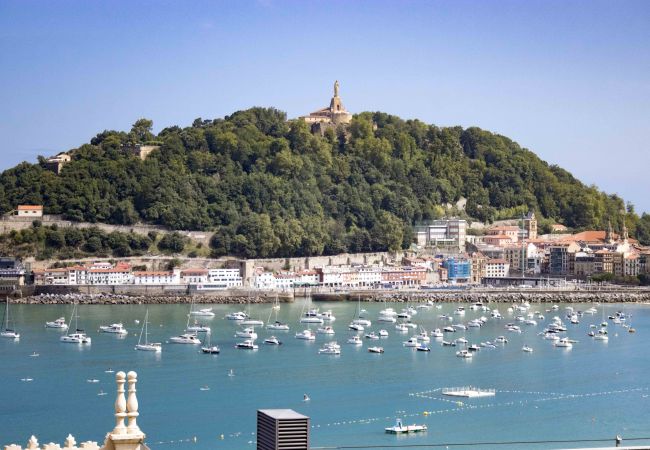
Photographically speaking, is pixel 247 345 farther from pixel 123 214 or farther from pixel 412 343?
pixel 123 214

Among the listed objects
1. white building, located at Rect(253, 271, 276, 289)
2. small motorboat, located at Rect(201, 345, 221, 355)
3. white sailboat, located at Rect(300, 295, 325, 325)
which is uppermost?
white building, located at Rect(253, 271, 276, 289)

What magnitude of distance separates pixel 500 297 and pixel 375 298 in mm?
3049

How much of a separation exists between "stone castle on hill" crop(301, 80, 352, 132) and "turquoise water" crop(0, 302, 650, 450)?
18.4m

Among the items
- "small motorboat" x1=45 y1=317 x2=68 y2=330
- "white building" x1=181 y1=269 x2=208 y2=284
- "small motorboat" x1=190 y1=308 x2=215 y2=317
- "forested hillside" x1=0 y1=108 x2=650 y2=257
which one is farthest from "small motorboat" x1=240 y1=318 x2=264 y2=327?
"forested hillside" x1=0 y1=108 x2=650 y2=257

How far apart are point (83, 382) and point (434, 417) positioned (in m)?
4.67

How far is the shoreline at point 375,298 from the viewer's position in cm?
2695

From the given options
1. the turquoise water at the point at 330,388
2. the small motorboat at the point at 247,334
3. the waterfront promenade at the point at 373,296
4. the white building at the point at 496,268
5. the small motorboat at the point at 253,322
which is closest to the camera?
the turquoise water at the point at 330,388

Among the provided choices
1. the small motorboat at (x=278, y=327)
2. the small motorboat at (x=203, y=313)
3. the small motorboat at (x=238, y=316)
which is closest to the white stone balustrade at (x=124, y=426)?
the small motorboat at (x=278, y=327)

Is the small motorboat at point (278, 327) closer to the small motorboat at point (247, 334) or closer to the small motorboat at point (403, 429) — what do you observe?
the small motorboat at point (247, 334)

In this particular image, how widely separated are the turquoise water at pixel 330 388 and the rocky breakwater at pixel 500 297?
6.87 metres

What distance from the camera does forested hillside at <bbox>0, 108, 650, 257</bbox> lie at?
31.8 metres

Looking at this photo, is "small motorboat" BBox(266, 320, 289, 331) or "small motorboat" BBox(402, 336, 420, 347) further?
"small motorboat" BBox(266, 320, 289, 331)

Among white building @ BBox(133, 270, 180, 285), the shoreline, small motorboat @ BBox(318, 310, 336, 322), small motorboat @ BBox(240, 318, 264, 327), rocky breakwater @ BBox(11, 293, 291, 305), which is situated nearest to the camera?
small motorboat @ BBox(240, 318, 264, 327)

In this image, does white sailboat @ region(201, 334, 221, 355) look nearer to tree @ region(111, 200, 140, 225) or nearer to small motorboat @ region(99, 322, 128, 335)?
small motorboat @ region(99, 322, 128, 335)
